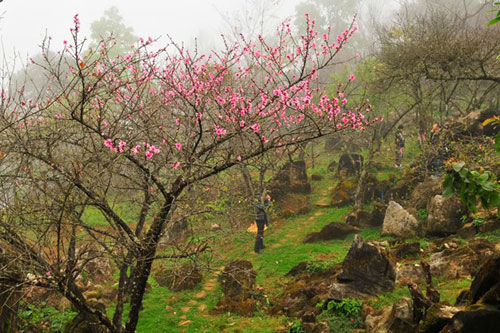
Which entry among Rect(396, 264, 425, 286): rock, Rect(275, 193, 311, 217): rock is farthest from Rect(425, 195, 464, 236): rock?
Rect(275, 193, 311, 217): rock

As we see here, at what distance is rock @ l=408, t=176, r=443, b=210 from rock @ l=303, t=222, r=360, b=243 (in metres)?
2.51

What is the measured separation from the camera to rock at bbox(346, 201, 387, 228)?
48.4 ft

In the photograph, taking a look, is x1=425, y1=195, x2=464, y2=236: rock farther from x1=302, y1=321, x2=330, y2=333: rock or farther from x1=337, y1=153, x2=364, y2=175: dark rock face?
x1=337, y1=153, x2=364, y2=175: dark rock face

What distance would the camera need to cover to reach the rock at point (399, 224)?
12547mm

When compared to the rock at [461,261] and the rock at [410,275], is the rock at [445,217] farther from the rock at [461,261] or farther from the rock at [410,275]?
the rock at [410,275]

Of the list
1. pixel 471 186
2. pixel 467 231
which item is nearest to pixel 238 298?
pixel 467 231

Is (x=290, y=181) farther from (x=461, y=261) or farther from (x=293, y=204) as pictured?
(x=461, y=261)

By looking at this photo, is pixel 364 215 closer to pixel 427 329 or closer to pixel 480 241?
pixel 480 241

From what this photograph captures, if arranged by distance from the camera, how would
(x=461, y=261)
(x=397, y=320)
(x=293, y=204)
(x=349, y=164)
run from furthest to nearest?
(x=349, y=164)
(x=293, y=204)
(x=461, y=261)
(x=397, y=320)

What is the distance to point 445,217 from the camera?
1167 cm

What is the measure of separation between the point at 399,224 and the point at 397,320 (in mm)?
7610

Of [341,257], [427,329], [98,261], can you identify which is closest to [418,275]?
[341,257]

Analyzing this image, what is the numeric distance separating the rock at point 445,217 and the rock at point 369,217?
2.73 meters

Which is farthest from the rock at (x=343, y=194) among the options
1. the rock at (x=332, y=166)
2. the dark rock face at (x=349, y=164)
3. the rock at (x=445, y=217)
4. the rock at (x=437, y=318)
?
the rock at (x=437, y=318)
